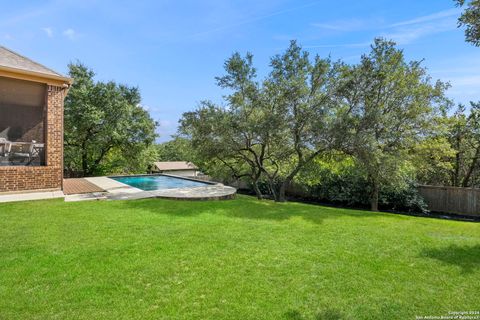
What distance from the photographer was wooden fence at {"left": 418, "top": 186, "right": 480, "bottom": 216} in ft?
41.8

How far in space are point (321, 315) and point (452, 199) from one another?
46.6 feet

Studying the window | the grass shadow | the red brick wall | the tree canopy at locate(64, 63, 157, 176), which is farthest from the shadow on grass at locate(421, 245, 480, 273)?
the tree canopy at locate(64, 63, 157, 176)

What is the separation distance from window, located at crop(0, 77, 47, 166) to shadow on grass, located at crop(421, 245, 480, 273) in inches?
427

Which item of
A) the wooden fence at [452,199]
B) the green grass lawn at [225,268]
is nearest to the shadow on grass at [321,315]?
the green grass lawn at [225,268]

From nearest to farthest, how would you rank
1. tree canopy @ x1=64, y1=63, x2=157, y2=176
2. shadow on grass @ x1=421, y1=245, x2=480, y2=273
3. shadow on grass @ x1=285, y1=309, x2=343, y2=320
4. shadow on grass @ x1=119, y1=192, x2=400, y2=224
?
shadow on grass @ x1=285, y1=309, x2=343, y2=320, shadow on grass @ x1=421, y1=245, x2=480, y2=273, shadow on grass @ x1=119, y1=192, x2=400, y2=224, tree canopy @ x1=64, y1=63, x2=157, y2=176

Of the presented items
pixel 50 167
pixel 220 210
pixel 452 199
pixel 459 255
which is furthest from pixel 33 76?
pixel 452 199

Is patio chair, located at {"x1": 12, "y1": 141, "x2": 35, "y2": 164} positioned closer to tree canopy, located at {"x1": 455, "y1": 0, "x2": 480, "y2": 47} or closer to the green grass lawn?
the green grass lawn

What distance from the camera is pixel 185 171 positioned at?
43875 millimetres

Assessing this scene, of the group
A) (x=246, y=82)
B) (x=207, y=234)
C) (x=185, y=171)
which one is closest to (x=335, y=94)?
(x=246, y=82)

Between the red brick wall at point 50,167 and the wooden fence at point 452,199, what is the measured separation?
647 inches

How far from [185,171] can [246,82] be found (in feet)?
114

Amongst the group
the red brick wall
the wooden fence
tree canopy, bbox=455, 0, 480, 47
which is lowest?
the wooden fence

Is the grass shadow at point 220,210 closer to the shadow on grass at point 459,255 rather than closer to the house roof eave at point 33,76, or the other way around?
the shadow on grass at point 459,255

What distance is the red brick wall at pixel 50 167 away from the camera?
27.6 feet
